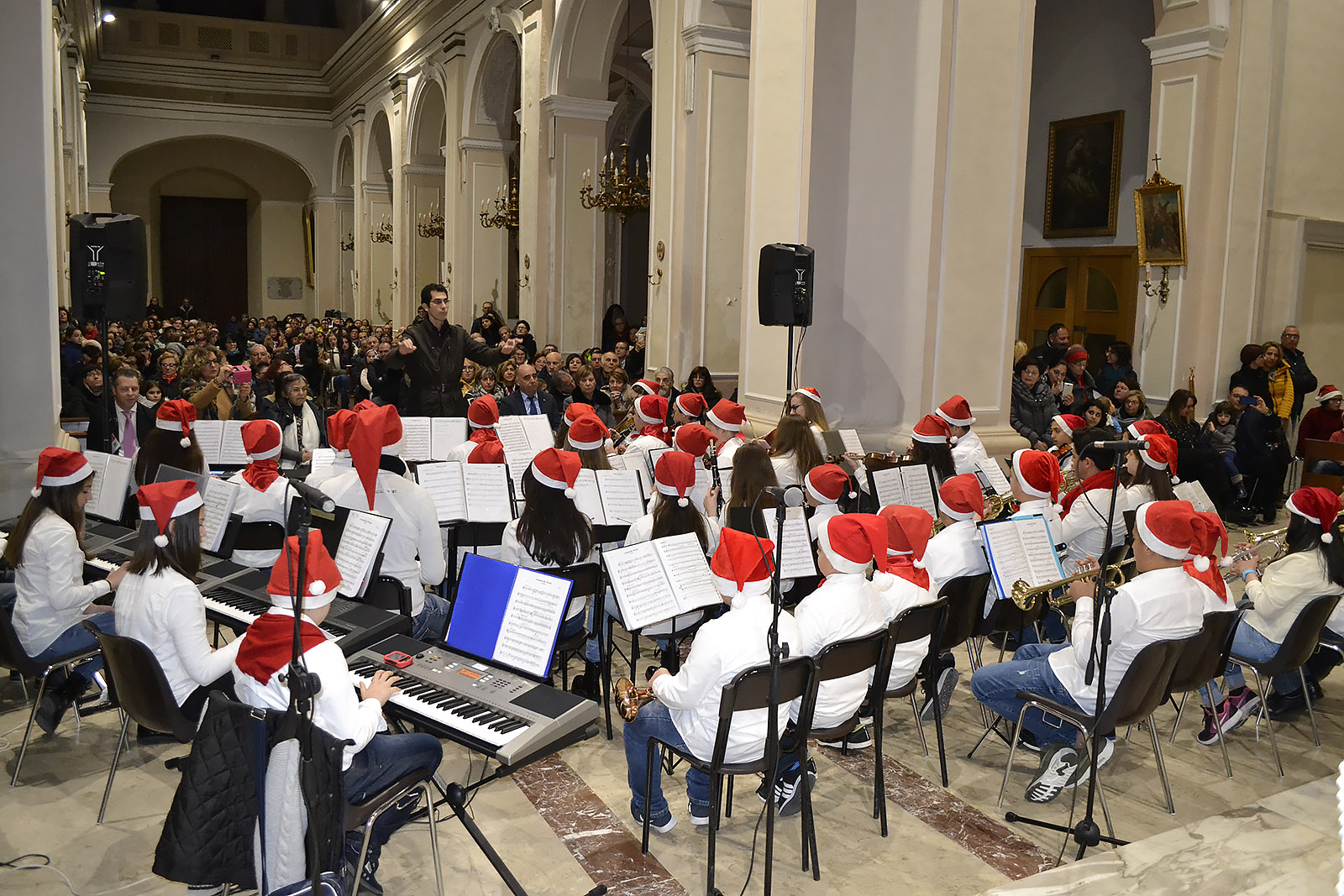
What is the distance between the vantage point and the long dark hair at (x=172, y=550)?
3.89 m

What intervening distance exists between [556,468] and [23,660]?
2373mm

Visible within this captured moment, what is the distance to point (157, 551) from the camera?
3.90 m

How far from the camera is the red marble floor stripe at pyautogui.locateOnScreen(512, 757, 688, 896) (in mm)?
3928

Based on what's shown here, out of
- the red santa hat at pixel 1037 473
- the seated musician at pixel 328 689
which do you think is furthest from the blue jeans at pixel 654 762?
the red santa hat at pixel 1037 473

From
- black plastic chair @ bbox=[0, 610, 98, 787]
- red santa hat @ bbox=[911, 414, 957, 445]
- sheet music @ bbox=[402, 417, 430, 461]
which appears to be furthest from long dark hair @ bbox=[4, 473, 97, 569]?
red santa hat @ bbox=[911, 414, 957, 445]

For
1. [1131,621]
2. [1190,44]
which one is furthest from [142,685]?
[1190,44]

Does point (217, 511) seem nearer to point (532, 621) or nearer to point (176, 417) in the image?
point (176, 417)

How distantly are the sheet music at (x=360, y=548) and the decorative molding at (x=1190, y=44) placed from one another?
33.6 feet

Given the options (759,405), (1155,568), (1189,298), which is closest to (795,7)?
(759,405)

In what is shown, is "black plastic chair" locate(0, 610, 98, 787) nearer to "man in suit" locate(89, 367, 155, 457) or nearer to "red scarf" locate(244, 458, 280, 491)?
"red scarf" locate(244, 458, 280, 491)

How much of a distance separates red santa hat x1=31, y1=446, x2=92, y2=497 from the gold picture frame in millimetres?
10553

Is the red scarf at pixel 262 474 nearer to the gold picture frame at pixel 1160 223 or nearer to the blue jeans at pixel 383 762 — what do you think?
the blue jeans at pixel 383 762

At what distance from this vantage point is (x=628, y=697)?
12.5ft

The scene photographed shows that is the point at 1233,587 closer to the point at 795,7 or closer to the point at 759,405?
the point at 759,405
